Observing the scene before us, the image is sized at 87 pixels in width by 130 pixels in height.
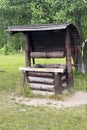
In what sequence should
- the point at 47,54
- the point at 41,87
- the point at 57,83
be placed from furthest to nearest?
the point at 47,54
the point at 41,87
the point at 57,83

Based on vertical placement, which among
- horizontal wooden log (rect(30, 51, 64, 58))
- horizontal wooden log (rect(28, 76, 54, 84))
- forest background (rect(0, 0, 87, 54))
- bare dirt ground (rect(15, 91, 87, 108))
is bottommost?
bare dirt ground (rect(15, 91, 87, 108))

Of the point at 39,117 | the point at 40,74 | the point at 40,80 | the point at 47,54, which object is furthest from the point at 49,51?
the point at 39,117

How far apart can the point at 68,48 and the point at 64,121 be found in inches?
153

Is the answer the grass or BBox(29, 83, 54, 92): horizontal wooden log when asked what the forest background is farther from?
the grass

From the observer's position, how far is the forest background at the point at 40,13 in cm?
1640

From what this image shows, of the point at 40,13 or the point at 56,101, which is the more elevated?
the point at 40,13

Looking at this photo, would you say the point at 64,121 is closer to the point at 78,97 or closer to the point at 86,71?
the point at 78,97

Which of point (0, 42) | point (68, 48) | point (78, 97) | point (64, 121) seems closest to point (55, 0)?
point (0, 42)

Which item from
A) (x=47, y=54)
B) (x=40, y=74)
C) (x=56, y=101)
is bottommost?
(x=56, y=101)

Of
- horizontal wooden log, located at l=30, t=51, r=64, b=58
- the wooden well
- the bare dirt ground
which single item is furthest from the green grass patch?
horizontal wooden log, located at l=30, t=51, r=64, b=58

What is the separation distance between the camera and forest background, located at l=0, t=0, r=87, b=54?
16.4 metres

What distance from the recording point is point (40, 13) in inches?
656

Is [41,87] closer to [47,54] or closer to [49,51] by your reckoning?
[47,54]

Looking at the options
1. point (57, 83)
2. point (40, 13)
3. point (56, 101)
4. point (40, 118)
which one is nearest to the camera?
point (40, 118)
